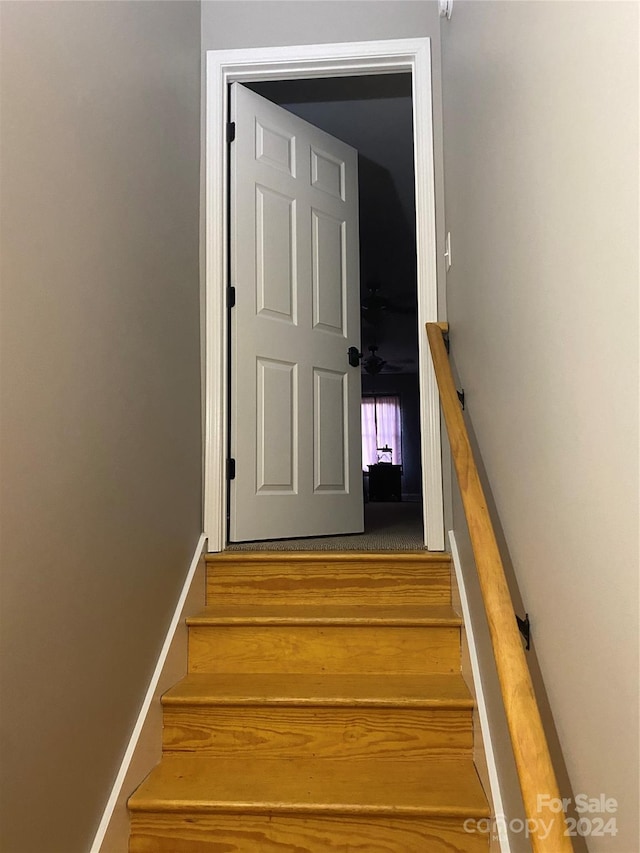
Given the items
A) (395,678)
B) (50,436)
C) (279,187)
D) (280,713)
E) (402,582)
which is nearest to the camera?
(50,436)

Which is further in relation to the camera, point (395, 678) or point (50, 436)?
point (395, 678)

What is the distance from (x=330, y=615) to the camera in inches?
84.0

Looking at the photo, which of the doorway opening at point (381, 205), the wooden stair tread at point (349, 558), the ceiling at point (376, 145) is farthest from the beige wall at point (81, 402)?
the ceiling at point (376, 145)

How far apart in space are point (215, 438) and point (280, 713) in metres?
1.11

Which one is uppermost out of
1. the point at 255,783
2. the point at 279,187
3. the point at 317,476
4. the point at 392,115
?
the point at 392,115

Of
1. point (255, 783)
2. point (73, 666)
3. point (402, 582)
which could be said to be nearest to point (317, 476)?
point (402, 582)

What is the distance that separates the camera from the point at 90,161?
5.14 feet

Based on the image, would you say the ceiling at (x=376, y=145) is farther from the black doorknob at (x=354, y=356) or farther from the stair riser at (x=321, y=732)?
the stair riser at (x=321, y=732)

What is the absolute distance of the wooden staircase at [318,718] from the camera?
1573 mm

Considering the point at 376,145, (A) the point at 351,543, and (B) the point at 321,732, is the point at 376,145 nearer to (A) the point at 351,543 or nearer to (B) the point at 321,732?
(A) the point at 351,543

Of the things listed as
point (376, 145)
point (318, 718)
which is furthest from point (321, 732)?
point (376, 145)

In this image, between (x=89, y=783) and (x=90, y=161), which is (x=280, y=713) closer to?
(x=89, y=783)

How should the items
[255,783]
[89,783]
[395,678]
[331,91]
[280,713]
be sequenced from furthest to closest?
[331,91] → [395,678] → [280,713] → [255,783] → [89,783]

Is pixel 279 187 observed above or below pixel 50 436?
above
